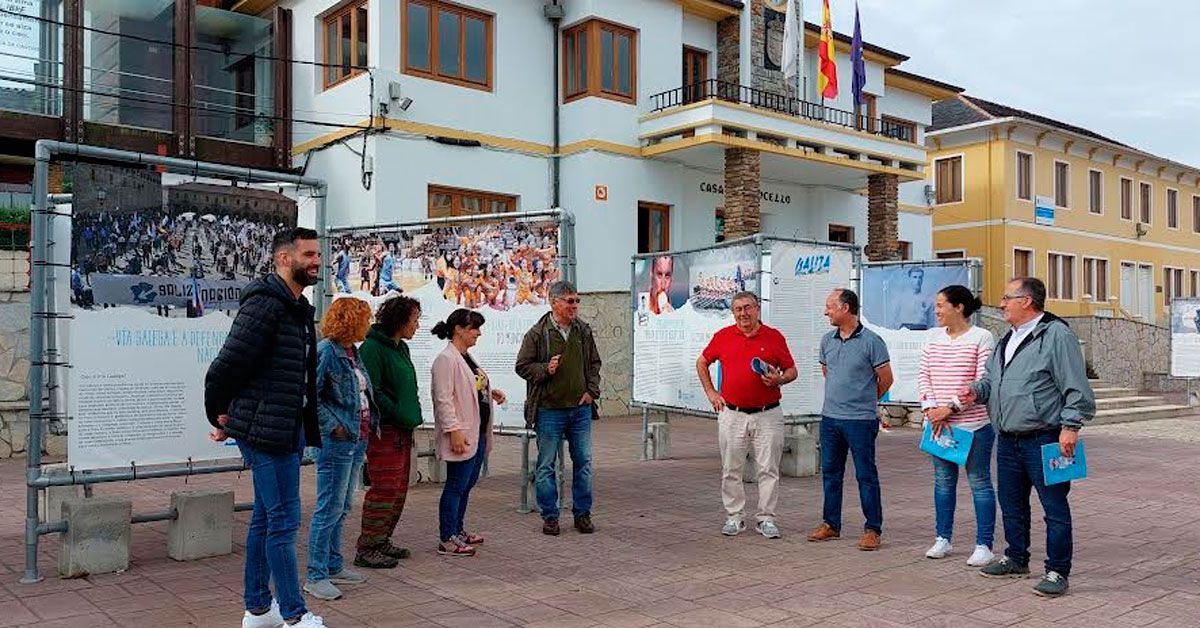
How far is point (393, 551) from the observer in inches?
268

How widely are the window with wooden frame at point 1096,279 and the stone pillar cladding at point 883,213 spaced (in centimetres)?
1373

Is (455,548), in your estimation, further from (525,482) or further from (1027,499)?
(1027,499)

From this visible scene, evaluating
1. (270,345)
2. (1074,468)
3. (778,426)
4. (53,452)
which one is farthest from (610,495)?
(53,452)

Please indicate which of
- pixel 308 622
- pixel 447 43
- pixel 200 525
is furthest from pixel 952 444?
pixel 447 43

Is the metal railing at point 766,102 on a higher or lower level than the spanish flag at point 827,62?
lower

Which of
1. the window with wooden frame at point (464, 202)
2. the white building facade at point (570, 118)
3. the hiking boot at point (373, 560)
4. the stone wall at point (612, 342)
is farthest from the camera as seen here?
the window with wooden frame at point (464, 202)

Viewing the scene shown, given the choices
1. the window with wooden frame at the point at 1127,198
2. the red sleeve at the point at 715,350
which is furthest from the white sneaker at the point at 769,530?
the window with wooden frame at the point at 1127,198

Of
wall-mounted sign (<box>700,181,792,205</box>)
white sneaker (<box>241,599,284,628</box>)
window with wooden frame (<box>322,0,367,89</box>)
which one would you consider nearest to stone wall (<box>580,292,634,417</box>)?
wall-mounted sign (<box>700,181,792,205</box>)

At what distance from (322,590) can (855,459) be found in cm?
392

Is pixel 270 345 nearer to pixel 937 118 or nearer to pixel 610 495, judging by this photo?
pixel 610 495

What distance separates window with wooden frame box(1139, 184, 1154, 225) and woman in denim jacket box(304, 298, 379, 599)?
38.6 meters

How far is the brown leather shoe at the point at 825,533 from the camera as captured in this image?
751 cm

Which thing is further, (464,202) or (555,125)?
(555,125)

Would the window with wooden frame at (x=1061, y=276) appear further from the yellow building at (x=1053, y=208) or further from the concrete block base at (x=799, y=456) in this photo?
the concrete block base at (x=799, y=456)
